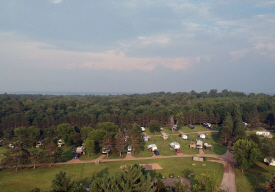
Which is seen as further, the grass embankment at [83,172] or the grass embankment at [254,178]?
the grass embankment at [83,172]

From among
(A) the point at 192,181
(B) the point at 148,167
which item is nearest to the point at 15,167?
(B) the point at 148,167

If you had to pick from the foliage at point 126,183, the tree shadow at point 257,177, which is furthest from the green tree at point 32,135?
the tree shadow at point 257,177

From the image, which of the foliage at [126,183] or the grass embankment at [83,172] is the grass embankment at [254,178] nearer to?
the grass embankment at [83,172]

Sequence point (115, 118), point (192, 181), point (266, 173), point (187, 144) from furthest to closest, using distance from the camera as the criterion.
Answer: point (115, 118), point (187, 144), point (266, 173), point (192, 181)

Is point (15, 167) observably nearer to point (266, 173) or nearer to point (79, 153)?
point (79, 153)

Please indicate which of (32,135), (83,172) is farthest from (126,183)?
(32,135)

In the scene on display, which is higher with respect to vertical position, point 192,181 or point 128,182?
point 128,182

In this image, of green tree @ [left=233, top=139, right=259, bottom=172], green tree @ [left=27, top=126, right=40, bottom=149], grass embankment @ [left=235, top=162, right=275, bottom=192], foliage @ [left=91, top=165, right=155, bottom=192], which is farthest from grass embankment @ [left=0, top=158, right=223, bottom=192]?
green tree @ [left=27, top=126, right=40, bottom=149]
